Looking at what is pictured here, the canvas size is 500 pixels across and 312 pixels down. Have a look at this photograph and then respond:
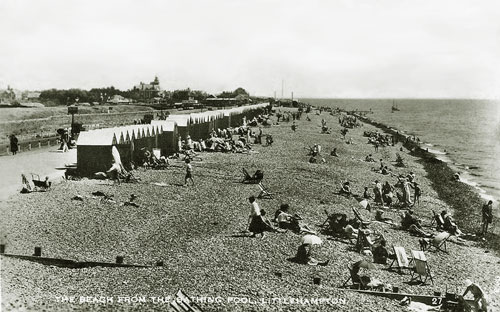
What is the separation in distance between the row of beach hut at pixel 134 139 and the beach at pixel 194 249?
58.7 inches

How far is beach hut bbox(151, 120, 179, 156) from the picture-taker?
31.7 m

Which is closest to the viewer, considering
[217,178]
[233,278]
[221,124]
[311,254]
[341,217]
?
[233,278]

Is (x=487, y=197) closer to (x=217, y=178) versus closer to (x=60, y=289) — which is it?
(x=217, y=178)

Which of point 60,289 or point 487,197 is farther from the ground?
point 60,289

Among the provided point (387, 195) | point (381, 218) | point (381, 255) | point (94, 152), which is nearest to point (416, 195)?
point (387, 195)

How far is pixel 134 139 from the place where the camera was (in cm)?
2686

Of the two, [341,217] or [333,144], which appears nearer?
[341,217]

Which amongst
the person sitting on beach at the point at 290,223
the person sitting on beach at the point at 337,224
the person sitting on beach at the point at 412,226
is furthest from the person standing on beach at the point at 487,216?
the person sitting on beach at the point at 290,223

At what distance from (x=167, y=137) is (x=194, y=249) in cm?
1856

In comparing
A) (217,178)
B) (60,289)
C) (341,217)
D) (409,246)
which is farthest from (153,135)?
(60,289)

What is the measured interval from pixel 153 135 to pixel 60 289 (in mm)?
19348

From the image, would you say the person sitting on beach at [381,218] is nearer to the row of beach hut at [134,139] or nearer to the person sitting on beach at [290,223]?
the person sitting on beach at [290,223]

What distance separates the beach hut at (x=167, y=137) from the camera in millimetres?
31672

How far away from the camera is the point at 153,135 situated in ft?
98.4
